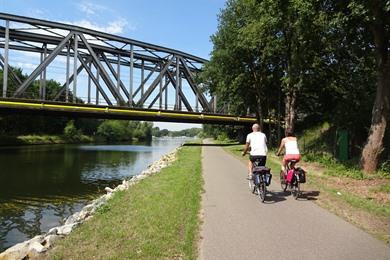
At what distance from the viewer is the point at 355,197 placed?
38.8 feet

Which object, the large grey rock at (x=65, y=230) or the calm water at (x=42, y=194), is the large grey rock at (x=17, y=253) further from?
the calm water at (x=42, y=194)

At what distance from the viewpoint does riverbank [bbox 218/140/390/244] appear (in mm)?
8664

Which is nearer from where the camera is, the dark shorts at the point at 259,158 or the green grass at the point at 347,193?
the green grass at the point at 347,193

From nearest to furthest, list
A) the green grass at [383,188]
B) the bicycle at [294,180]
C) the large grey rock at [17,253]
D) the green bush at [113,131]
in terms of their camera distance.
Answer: the large grey rock at [17,253] → the bicycle at [294,180] → the green grass at [383,188] → the green bush at [113,131]

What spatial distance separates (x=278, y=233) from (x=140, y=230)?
2.52m

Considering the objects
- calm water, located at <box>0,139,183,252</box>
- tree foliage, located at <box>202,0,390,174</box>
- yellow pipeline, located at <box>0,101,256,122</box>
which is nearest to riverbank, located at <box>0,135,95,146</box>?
yellow pipeline, located at <box>0,101,256,122</box>

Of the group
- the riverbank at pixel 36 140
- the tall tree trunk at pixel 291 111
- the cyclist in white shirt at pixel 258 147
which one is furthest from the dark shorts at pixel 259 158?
the riverbank at pixel 36 140

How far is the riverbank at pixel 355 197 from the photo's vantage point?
8.66m

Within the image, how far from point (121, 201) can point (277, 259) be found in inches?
246

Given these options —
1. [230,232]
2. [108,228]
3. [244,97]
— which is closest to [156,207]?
[108,228]

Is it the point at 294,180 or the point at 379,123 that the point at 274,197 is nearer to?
the point at 294,180

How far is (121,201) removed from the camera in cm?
1153

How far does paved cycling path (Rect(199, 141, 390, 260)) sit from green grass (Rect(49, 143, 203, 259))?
0.36 m

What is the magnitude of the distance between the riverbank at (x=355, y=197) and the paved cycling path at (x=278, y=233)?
0.34 meters
